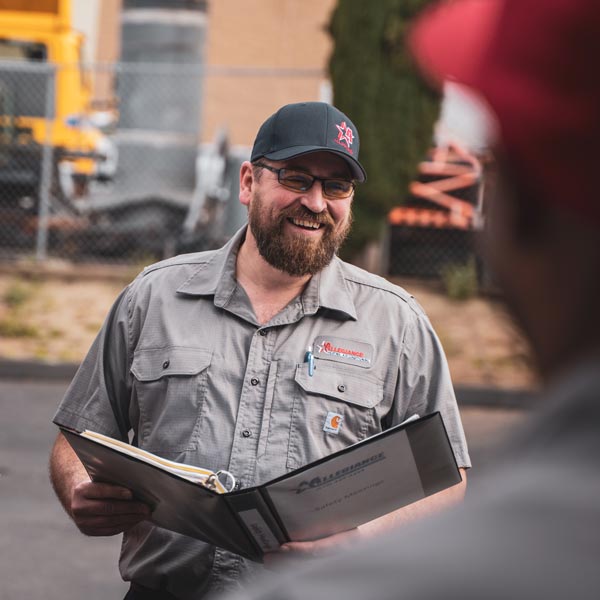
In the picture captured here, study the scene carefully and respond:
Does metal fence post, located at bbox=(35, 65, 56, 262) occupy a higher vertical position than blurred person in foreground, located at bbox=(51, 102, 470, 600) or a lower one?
lower

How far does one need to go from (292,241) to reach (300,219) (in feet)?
0.30

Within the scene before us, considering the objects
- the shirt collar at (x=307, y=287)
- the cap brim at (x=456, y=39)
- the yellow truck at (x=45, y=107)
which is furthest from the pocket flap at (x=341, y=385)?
the yellow truck at (x=45, y=107)

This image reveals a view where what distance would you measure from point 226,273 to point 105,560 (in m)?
3.72

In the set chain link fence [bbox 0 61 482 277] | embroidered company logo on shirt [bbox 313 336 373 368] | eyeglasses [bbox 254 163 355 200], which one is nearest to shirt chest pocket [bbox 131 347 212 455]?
embroidered company logo on shirt [bbox 313 336 373 368]

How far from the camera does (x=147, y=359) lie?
324 centimetres

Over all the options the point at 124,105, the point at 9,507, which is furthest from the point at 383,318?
the point at 124,105

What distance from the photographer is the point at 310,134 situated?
3322 mm

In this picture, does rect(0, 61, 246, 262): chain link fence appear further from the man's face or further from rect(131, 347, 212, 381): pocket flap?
rect(131, 347, 212, 381): pocket flap

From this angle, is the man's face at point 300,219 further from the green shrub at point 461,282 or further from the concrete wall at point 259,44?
the concrete wall at point 259,44

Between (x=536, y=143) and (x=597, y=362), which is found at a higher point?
(x=536, y=143)

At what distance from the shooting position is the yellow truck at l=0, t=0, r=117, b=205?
15234mm

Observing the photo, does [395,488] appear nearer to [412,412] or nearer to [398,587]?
[412,412]

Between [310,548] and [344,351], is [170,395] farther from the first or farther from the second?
[310,548]

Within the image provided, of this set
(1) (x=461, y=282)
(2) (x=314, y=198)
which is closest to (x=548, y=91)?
(2) (x=314, y=198)
